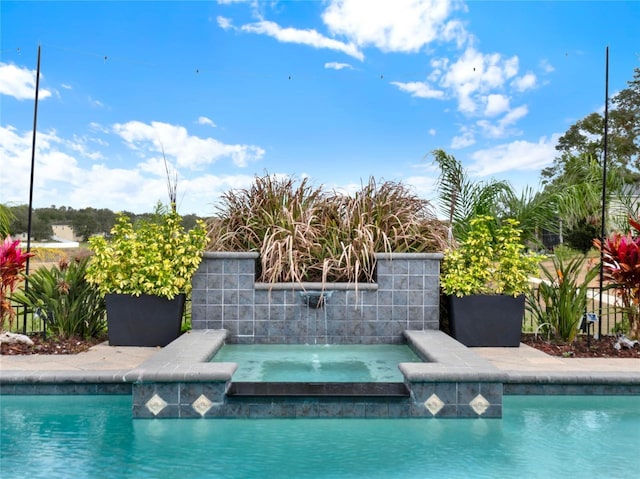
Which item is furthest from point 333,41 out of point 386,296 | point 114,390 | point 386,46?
point 114,390

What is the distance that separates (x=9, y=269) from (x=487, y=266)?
4739 mm

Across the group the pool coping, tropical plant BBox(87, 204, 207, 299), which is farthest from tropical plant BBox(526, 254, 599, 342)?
tropical plant BBox(87, 204, 207, 299)

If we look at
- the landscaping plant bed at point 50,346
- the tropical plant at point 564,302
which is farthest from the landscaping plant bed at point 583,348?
the landscaping plant bed at point 50,346

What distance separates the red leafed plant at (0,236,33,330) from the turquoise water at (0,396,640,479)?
180cm

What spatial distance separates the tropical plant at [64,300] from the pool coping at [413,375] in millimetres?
1433

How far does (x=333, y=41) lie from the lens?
29.6ft

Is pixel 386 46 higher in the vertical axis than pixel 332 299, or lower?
higher

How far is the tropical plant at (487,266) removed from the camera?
556cm

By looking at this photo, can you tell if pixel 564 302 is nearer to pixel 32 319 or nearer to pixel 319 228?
pixel 319 228

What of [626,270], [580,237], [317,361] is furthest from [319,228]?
[580,237]

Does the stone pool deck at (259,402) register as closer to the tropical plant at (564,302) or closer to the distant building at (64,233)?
the tropical plant at (564,302)

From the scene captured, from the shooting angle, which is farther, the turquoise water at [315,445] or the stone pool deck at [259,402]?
the stone pool deck at [259,402]

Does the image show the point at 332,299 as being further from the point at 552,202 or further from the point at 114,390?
the point at 552,202

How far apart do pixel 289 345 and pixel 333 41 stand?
5.49m
